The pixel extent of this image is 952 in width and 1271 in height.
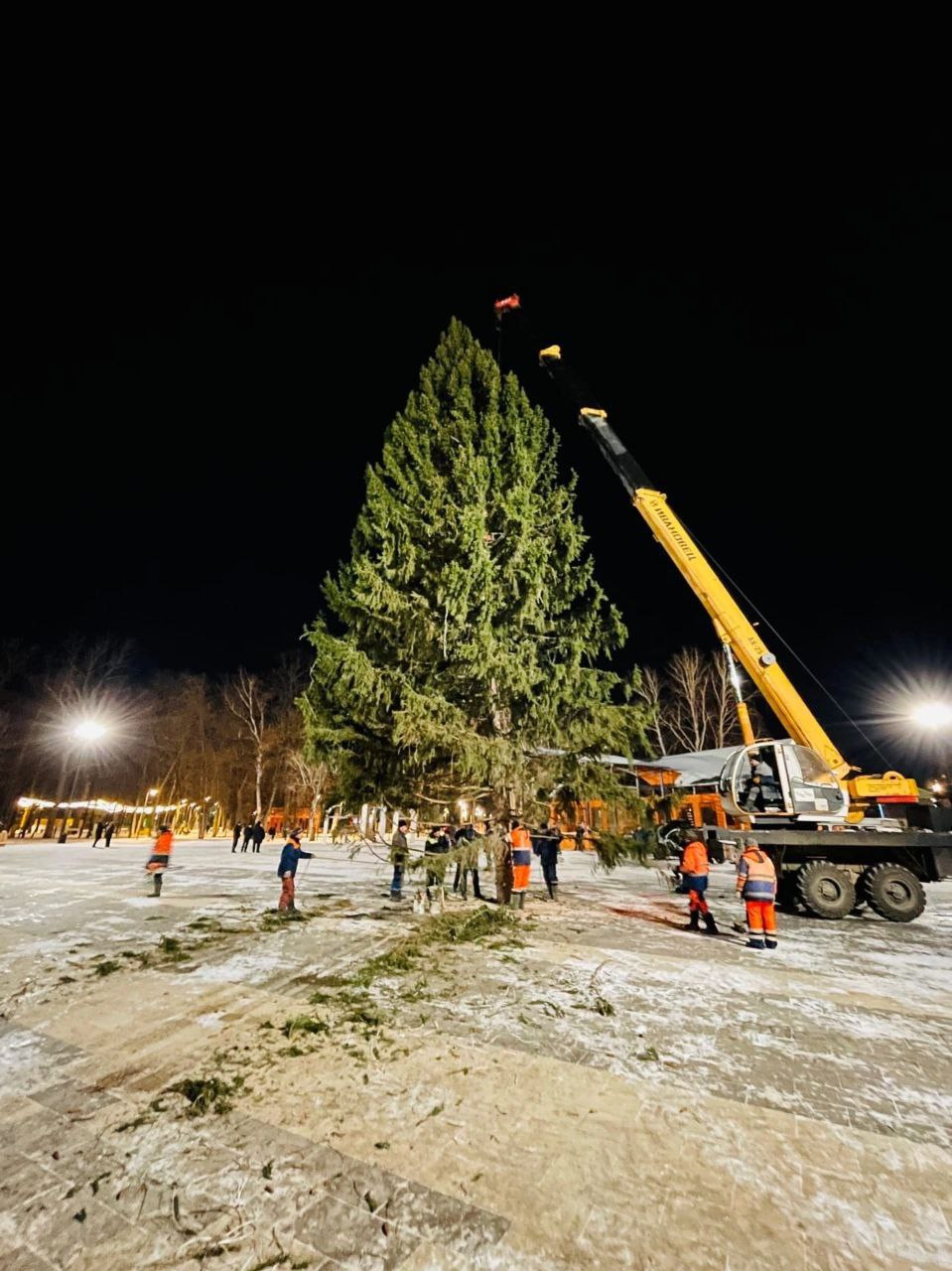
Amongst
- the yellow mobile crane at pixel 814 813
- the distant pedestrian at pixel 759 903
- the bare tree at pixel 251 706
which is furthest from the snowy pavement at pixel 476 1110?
the bare tree at pixel 251 706

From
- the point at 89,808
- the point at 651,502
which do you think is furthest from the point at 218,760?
the point at 651,502

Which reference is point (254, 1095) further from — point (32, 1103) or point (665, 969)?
point (665, 969)

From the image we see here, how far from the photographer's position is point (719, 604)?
12.3 m

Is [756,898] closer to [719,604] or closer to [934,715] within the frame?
[719,604]

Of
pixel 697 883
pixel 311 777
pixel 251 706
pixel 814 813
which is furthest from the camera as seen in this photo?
pixel 251 706

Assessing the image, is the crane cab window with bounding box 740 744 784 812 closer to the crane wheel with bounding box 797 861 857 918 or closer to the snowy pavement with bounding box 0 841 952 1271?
the crane wheel with bounding box 797 861 857 918

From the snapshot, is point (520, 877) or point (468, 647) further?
point (520, 877)

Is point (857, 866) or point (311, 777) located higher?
point (311, 777)

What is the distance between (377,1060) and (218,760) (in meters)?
40.2

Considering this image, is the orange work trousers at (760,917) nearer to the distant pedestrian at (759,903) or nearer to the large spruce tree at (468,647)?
the distant pedestrian at (759,903)

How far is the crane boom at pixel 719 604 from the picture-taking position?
11.5 meters

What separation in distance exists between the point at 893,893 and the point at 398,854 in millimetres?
9528

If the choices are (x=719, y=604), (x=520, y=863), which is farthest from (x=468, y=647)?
(x=719, y=604)

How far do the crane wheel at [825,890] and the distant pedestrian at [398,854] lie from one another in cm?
785
